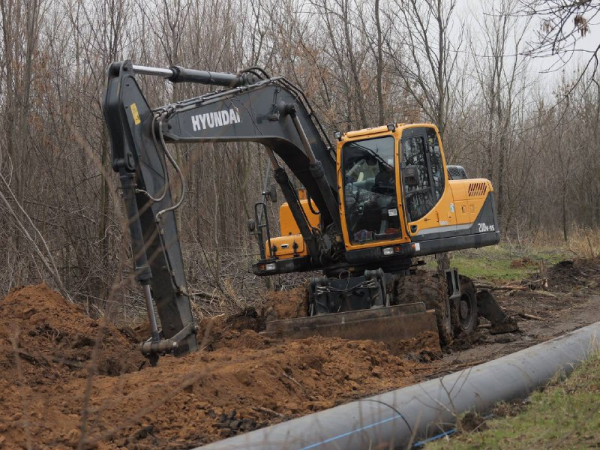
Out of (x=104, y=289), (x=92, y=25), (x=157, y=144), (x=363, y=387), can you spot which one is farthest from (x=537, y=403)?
(x=92, y=25)

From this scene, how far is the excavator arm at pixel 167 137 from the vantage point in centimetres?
834

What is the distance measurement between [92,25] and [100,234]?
15.0 ft

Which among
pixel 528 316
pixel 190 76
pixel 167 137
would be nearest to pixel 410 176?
pixel 190 76

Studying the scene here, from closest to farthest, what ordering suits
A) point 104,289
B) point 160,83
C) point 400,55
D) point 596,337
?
point 596,337 < point 104,289 < point 160,83 < point 400,55

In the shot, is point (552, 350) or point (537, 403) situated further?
point (552, 350)

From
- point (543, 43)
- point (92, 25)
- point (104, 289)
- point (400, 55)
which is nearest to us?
point (543, 43)

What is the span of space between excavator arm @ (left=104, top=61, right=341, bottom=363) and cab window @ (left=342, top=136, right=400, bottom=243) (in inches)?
48.4

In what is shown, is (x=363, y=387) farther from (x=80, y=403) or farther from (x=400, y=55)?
(x=400, y=55)

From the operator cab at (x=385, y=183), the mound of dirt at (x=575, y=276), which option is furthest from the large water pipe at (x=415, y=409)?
the mound of dirt at (x=575, y=276)

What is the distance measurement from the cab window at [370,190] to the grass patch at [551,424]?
444 centimetres

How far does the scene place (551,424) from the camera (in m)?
6.52

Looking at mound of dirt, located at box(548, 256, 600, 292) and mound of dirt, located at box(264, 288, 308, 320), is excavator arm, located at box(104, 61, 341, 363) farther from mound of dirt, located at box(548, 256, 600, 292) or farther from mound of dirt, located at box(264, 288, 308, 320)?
mound of dirt, located at box(548, 256, 600, 292)

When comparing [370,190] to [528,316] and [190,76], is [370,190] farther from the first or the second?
[528,316]

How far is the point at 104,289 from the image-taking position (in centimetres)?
1573
